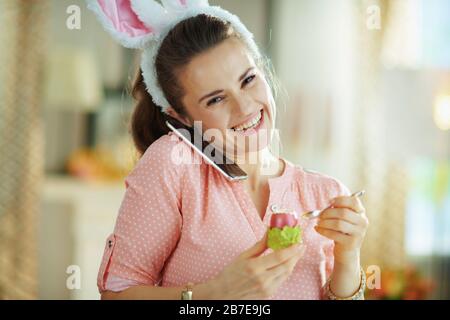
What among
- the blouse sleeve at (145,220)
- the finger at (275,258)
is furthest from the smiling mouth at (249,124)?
the finger at (275,258)

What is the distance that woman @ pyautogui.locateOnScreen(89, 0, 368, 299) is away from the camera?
3.09ft

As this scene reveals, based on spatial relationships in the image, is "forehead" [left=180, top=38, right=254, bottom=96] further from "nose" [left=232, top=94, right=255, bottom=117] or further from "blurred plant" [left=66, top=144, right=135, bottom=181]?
"blurred plant" [left=66, top=144, right=135, bottom=181]

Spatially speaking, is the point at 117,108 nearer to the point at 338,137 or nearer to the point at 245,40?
the point at 338,137

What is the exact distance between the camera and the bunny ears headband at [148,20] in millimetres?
1002

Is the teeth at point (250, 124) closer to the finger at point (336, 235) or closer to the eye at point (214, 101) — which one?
the eye at point (214, 101)

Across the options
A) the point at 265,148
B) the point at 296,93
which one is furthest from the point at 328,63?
the point at 265,148

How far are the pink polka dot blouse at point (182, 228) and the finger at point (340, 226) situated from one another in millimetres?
116

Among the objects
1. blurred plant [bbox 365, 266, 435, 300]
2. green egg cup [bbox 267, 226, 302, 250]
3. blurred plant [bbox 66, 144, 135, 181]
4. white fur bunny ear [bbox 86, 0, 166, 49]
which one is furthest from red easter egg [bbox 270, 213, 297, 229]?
blurred plant [bbox 66, 144, 135, 181]

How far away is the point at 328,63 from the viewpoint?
11.1 feet

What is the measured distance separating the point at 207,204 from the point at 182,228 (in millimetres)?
52

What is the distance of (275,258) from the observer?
2.74 ft

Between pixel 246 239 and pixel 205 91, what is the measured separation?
231mm
